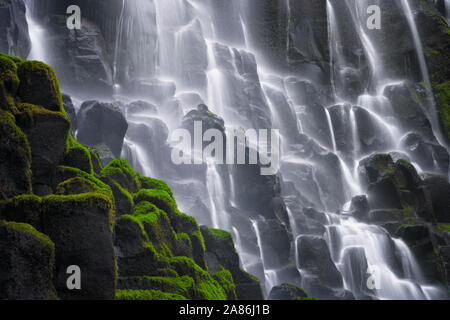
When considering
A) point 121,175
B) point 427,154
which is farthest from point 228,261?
point 427,154

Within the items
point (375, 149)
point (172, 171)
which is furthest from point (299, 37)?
point (172, 171)

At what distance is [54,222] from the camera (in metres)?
7.75

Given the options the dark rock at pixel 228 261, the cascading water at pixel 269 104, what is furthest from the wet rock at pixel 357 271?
the dark rock at pixel 228 261

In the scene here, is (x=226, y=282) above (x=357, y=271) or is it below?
below

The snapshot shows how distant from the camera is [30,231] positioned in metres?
7.21

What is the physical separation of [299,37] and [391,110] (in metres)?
13.1

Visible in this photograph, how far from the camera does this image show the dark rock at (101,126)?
21.0 m

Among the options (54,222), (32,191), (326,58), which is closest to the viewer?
(54,222)

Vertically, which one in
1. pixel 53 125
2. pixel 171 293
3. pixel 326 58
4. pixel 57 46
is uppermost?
pixel 326 58

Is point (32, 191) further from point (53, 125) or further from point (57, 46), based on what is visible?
point (57, 46)

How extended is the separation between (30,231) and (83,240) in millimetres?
967

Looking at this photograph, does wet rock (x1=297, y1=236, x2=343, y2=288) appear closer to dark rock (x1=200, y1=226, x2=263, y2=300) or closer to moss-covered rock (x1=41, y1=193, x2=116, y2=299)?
dark rock (x1=200, y1=226, x2=263, y2=300)

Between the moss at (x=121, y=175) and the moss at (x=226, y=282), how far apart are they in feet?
12.7

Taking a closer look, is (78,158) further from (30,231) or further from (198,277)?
(198,277)
